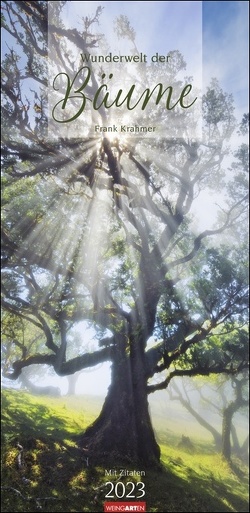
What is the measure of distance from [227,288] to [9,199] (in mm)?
8512

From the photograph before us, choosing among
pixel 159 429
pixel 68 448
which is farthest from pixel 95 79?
pixel 159 429

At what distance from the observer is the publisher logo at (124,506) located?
5.17 meters

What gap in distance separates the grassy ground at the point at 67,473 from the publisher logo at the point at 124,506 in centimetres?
46

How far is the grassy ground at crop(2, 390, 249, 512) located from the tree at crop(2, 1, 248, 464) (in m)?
1.09

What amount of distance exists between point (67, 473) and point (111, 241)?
726cm

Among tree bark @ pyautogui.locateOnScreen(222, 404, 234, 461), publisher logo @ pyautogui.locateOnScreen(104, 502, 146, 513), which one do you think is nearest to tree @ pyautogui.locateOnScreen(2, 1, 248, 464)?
publisher logo @ pyautogui.locateOnScreen(104, 502, 146, 513)

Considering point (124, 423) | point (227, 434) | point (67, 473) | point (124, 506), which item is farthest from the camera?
point (227, 434)

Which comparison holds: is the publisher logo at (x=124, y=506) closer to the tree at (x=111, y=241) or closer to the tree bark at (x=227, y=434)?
the tree at (x=111, y=241)

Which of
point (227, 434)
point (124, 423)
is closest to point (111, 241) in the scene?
point (124, 423)

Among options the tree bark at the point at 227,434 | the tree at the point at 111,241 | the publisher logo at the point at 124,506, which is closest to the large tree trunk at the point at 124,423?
the tree at the point at 111,241

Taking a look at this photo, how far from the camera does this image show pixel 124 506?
17.4ft

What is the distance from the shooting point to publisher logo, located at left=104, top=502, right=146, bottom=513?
5172 mm

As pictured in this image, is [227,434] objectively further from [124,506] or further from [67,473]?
[124,506]

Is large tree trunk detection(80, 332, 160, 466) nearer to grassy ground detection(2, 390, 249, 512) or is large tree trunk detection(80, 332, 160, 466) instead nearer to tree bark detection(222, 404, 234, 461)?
grassy ground detection(2, 390, 249, 512)
